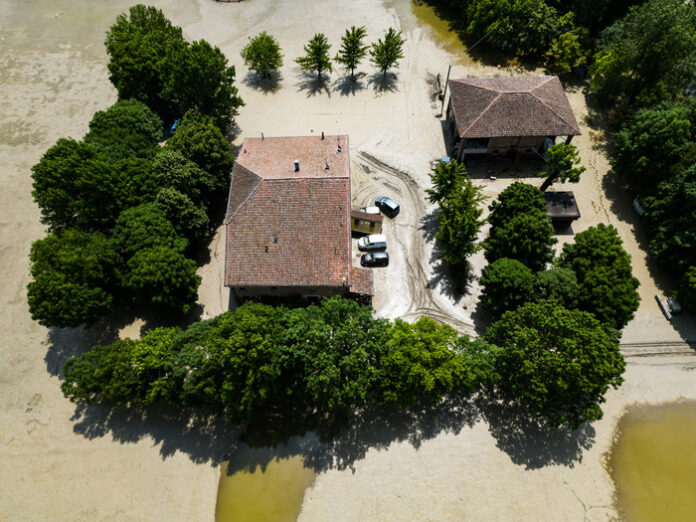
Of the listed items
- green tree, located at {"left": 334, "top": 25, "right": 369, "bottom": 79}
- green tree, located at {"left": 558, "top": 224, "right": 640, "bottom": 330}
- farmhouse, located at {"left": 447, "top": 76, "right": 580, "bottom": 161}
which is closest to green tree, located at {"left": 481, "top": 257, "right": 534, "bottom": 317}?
green tree, located at {"left": 558, "top": 224, "right": 640, "bottom": 330}

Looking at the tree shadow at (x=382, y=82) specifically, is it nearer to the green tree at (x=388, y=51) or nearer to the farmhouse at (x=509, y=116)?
the green tree at (x=388, y=51)

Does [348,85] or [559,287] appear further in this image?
[348,85]

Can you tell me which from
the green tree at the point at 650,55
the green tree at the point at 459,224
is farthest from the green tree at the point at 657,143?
the green tree at the point at 459,224

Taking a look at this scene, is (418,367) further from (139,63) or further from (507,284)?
(139,63)

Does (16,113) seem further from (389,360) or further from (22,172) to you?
(389,360)

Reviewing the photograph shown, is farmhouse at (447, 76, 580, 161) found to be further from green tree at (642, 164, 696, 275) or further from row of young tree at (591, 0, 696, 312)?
green tree at (642, 164, 696, 275)

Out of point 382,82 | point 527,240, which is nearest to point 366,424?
point 527,240

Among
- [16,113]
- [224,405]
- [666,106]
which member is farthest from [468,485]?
[16,113]
